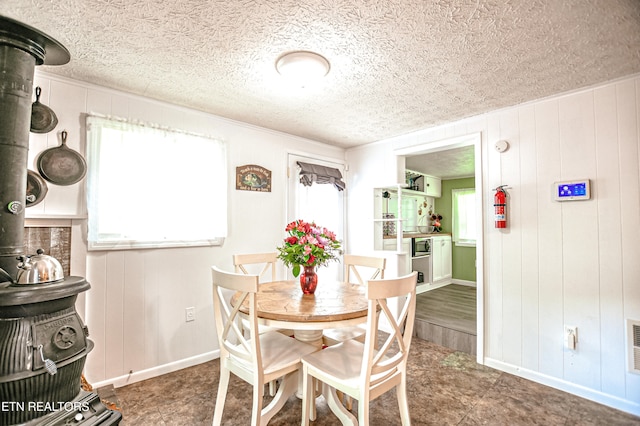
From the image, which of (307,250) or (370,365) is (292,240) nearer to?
(307,250)

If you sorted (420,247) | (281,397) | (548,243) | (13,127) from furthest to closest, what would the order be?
1. (420,247)
2. (548,243)
3. (281,397)
4. (13,127)

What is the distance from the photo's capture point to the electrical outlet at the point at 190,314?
2.64 meters

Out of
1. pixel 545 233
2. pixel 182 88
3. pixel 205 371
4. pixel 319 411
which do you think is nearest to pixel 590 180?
pixel 545 233

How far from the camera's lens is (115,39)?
1.67 meters

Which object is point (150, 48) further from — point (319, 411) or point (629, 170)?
point (629, 170)

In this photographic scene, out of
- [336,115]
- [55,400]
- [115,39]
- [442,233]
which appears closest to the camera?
[55,400]

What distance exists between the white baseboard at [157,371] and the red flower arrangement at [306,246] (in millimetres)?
1477

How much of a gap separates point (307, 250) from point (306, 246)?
1.1 inches

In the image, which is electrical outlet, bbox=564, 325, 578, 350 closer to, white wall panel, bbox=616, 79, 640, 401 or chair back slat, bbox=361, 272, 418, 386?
white wall panel, bbox=616, 79, 640, 401

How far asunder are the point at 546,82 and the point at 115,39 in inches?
114

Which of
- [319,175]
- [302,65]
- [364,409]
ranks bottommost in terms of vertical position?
[364,409]

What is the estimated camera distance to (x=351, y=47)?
174 centimetres

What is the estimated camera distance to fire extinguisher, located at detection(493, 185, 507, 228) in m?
2.60

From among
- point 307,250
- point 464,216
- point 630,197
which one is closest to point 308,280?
point 307,250
